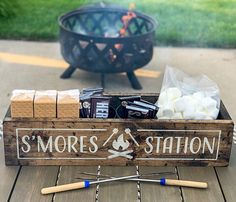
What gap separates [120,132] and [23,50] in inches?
98.6

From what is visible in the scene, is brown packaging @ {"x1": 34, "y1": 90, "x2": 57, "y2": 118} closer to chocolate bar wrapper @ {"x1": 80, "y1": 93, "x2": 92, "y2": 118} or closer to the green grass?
chocolate bar wrapper @ {"x1": 80, "y1": 93, "x2": 92, "y2": 118}

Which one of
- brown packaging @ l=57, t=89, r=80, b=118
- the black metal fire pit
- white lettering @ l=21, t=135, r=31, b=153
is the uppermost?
brown packaging @ l=57, t=89, r=80, b=118

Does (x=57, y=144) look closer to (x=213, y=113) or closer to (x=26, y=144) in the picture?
(x=26, y=144)

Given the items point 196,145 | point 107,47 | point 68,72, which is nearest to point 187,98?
point 196,145

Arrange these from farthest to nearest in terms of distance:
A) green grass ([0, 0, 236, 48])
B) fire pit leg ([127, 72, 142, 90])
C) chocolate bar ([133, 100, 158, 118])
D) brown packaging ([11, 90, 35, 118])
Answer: green grass ([0, 0, 236, 48]) < fire pit leg ([127, 72, 142, 90]) < chocolate bar ([133, 100, 158, 118]) < brown packaging ([11, 90, 35, 118])

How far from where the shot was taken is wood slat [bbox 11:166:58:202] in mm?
1638

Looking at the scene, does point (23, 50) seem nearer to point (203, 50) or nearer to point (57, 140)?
point (203, 50)

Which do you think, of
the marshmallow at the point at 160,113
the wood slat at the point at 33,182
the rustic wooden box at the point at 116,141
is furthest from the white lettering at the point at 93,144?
the marshmallow at the point at 160,113

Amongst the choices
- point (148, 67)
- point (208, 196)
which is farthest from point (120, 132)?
point (148, 67)

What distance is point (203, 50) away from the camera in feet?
13.9

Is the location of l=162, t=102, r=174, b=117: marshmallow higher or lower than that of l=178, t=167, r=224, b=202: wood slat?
higher

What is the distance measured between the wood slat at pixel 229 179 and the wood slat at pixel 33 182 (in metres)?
0.52

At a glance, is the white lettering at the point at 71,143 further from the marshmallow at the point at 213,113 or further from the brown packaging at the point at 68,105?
the marshmallow at the point at 213,113

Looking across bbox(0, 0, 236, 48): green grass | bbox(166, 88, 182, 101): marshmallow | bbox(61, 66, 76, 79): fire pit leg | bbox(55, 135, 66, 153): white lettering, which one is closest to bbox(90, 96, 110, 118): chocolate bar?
bbox(55, 135, 66, 153): white lettering
